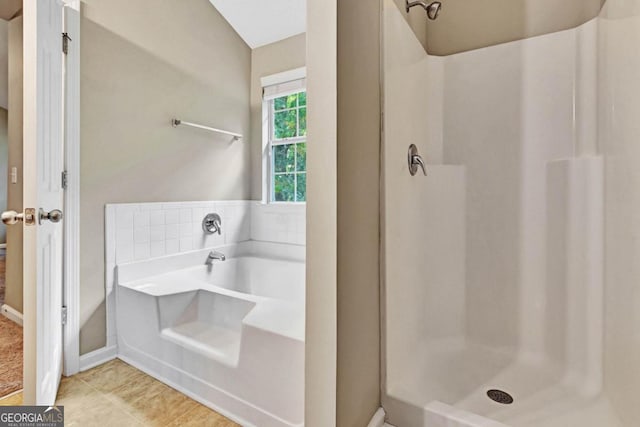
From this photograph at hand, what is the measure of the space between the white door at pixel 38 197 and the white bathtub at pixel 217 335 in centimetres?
49

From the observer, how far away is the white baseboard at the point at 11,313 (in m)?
2.45

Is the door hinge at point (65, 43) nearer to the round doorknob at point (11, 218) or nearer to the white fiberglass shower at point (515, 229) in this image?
the round doorknob at point (11, 218)

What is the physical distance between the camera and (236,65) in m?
2.99

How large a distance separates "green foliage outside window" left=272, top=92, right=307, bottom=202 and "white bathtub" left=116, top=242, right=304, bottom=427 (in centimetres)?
77

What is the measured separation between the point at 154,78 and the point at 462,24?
6.49ft

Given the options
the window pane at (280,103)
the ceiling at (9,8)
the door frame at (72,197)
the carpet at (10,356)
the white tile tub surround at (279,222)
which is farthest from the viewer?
the window pane at (280,103)

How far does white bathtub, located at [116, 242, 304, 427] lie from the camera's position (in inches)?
52.7

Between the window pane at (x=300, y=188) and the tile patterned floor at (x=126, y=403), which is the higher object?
the window pane at (x=300, y=188)

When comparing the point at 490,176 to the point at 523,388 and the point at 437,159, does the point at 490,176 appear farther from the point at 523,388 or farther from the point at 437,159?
the point at 523,388

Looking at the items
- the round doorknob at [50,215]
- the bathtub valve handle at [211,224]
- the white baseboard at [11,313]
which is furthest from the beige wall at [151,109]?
the white baseboard at [11,313]

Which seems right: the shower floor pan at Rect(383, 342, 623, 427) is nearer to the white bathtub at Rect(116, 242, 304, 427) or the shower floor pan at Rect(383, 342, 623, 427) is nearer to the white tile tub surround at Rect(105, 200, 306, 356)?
the white bathtub at Rect(116, 242, 304, 427)

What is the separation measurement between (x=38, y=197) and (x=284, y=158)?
2.08m

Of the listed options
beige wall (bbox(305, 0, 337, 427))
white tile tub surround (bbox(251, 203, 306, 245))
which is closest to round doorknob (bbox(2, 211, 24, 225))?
beige wall (bbox(305, 0, 337, 427))

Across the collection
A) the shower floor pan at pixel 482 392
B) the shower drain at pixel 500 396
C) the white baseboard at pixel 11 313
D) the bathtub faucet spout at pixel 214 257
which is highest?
the bathtub faucet spout at pixel 214 257
